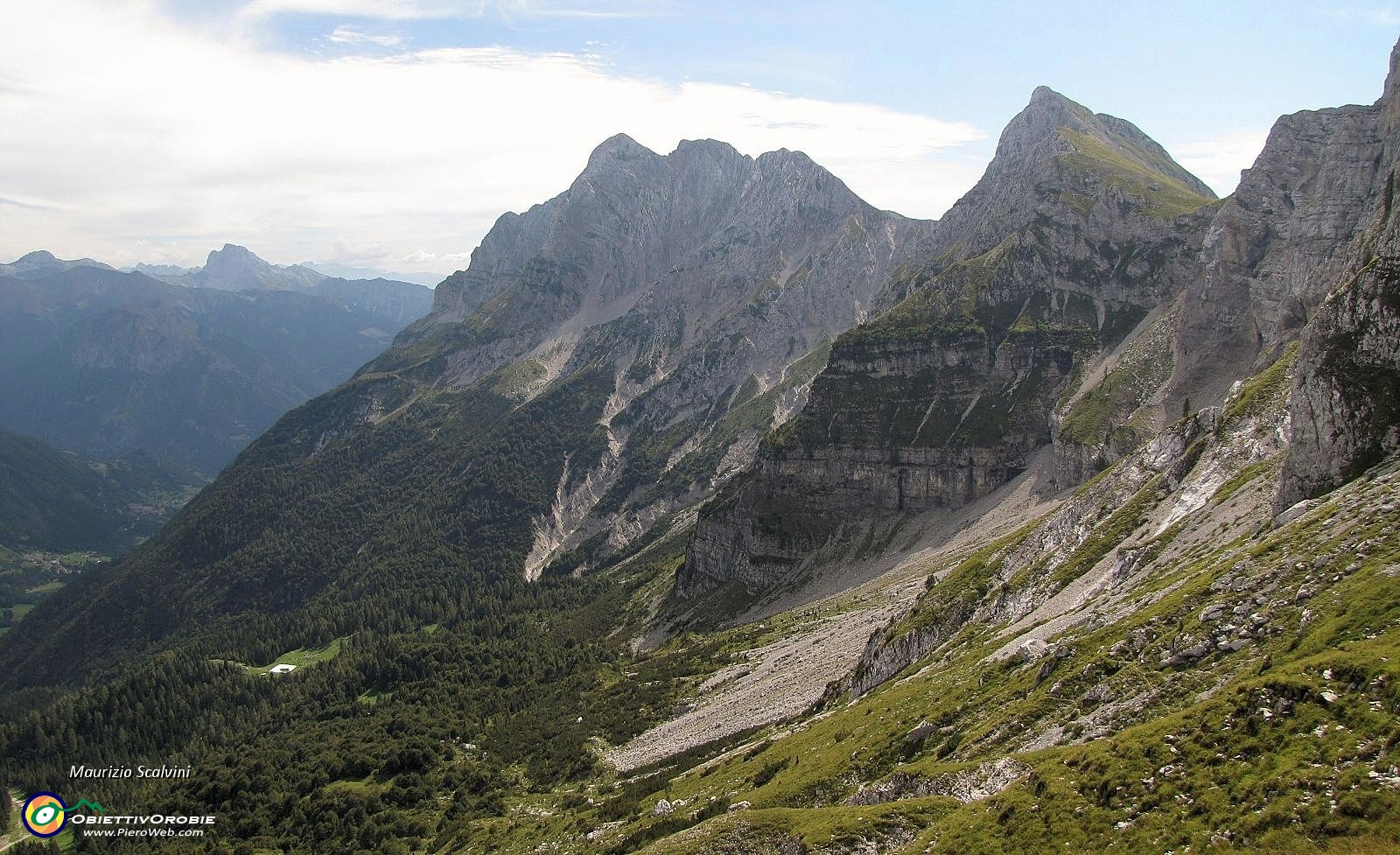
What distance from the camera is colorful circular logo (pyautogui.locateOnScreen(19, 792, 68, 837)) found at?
133 m

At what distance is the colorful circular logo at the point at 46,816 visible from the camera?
436ft

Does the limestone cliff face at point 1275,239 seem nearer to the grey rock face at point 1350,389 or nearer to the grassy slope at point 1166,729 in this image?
the grey rock face at point 1350,389

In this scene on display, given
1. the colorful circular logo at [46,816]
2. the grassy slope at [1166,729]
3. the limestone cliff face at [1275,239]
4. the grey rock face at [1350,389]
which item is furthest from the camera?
the limestone cliff face at [1275,239]

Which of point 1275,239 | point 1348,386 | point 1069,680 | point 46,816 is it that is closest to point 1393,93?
point 1275,239

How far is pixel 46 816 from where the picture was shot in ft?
453

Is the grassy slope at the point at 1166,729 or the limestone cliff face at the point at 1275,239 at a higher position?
the limestone cliff face at the point at 1275,239

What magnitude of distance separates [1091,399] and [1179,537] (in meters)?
122

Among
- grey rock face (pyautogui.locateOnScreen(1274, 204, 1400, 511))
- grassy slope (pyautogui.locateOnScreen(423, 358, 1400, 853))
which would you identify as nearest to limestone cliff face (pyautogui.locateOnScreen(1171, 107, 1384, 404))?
grey rock face (pyautogui.locateOnScreen(1274, 204, 1400, 511))

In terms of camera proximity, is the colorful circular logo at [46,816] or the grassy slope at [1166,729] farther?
the colorful circular logo at [46,816]

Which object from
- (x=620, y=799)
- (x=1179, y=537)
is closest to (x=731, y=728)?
(x=620, y=799)

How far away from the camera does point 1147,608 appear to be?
56.1 m

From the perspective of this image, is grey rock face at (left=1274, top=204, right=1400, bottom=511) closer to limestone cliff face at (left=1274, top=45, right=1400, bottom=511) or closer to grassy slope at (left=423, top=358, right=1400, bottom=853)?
limestone cliff face at (left=1274, top=45, right=1400, bottom=511)

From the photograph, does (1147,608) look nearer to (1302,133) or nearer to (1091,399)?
(1091,399)

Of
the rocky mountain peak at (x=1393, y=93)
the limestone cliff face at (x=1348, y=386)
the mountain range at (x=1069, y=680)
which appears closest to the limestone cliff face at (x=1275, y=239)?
the mountain range at (x=1069, y=680)
